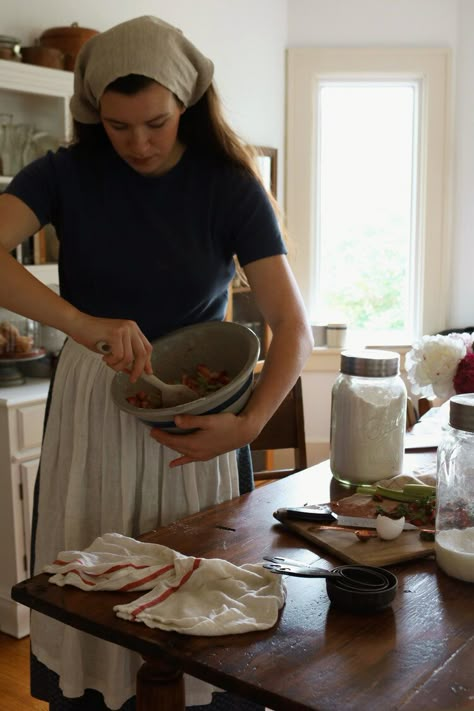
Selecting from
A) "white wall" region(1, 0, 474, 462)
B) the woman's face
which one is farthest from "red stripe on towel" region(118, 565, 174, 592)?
"white wall" region(1, 0, 474, 462)

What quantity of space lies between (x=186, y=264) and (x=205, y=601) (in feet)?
2.10

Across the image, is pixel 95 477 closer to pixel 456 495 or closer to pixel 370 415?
pixel 370 415

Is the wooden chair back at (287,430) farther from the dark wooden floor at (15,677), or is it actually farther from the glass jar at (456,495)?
the glass jar at (456,495)

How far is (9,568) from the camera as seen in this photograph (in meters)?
2.66

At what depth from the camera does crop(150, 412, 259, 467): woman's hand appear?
125cm

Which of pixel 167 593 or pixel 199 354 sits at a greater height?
pixel 199 354

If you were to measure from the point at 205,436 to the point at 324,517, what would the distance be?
24 cm

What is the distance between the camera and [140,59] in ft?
4.25

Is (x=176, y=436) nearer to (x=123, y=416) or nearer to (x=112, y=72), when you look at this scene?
(x=123, y=416)

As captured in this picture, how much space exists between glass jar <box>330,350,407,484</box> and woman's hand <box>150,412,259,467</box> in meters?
0.30

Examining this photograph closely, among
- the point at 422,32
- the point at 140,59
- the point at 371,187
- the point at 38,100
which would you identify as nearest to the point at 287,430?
the point at 140,59

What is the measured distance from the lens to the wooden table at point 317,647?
2.78 ft

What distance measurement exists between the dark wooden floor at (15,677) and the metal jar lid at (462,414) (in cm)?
170

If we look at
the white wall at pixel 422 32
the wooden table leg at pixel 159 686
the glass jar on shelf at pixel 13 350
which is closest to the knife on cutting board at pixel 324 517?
the wooden table leg at pixel 159 686
